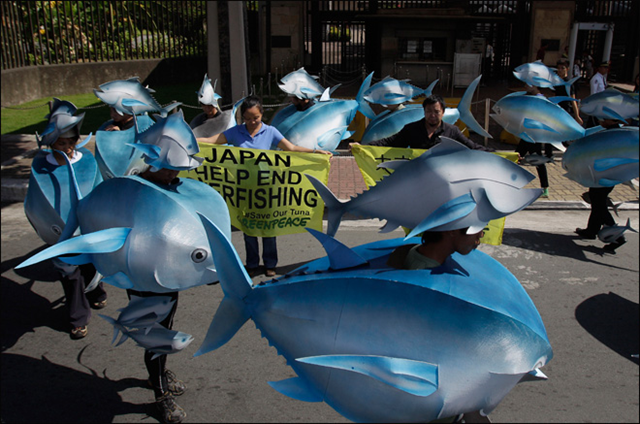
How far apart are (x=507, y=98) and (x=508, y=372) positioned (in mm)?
2151

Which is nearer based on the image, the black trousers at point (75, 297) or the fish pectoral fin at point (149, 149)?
the fish pectoral fin at point (149, 149)

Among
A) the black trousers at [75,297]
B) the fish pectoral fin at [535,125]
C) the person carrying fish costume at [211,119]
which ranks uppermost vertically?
the fish pectoral fin at [535,125]

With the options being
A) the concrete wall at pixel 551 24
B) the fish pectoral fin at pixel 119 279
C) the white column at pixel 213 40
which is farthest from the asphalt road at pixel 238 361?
the concrete wall at pixel 551 24

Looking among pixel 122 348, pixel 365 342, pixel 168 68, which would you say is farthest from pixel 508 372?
pixel 168 68

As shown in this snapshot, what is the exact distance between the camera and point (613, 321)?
5102mm

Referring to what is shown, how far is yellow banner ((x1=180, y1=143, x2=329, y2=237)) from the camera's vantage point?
225 inches

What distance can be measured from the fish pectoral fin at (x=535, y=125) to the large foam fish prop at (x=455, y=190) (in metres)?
1.18

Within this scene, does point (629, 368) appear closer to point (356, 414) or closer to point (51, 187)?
point (356, 414)

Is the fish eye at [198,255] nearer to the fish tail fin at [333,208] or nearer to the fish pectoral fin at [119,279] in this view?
the fish pectoral fin at [119,279]

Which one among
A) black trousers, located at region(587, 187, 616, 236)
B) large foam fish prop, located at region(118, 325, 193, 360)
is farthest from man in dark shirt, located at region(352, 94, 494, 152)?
large foam fish prop, located at region(118, 325, 193, 360)

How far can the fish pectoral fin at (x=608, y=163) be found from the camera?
1.84 metres

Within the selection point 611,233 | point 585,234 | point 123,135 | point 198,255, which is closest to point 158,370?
point 198,255

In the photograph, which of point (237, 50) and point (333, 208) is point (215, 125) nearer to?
point (333, 208)

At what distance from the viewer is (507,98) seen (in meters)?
3.74
